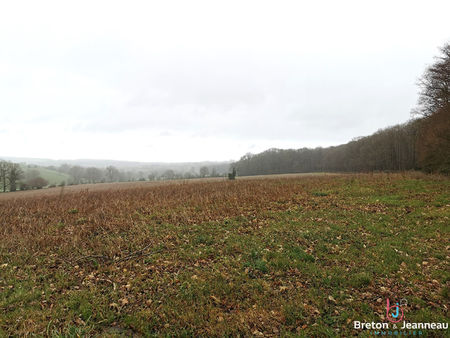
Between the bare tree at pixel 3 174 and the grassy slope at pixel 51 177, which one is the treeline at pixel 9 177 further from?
the grassy slope at pixel 51 177

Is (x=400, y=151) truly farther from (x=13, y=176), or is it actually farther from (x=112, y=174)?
(x=112, y=174)

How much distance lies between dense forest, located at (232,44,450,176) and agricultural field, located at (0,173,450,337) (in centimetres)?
2023

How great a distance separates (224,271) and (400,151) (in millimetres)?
61542

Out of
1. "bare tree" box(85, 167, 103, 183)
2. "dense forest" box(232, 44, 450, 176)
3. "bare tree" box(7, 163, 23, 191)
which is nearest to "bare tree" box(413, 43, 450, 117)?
"dense forest" box(232, 44, 450, 176)

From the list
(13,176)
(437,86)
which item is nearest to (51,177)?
(13,176)

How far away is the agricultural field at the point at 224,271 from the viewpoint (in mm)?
4242

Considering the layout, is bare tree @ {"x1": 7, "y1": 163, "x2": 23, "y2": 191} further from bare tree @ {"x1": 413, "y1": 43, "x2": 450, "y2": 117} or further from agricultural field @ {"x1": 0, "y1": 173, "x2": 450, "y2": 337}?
bare tree @ {"x1": 413, "y1": 43, "x2": 450, "y2": 117}

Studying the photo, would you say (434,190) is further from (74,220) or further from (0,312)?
(74,220)

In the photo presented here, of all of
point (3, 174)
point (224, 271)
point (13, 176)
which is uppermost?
point (3, 174)

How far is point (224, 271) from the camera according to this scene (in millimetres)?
6039

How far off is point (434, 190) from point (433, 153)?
17993mm

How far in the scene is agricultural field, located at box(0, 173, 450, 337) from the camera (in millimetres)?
4242

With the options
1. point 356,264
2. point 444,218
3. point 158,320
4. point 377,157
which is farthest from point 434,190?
point 377,157

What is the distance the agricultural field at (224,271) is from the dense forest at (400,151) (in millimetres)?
20228
